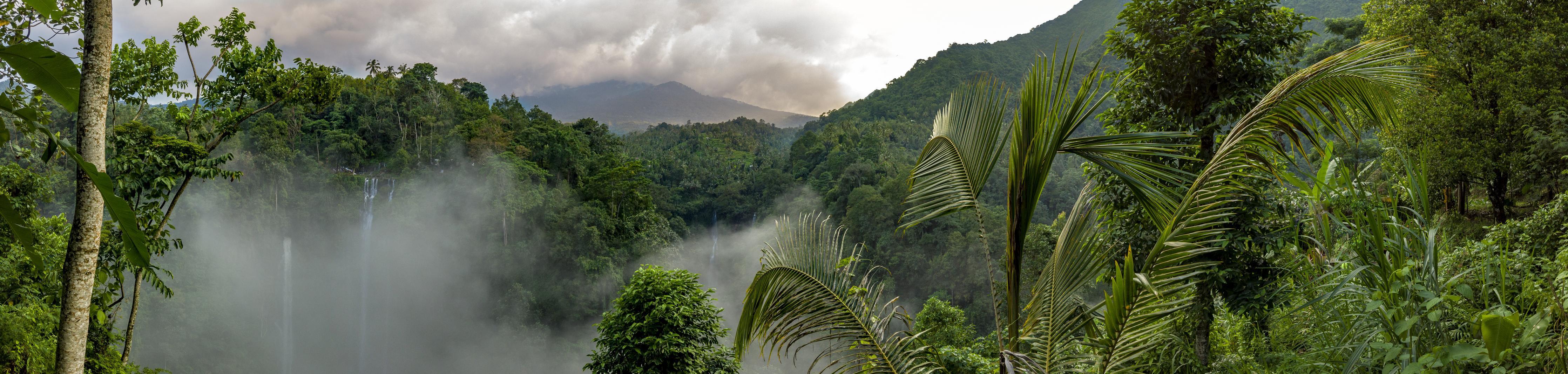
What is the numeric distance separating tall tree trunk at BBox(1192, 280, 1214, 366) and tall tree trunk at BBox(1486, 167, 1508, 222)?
4361 mm

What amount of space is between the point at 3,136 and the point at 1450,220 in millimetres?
10102

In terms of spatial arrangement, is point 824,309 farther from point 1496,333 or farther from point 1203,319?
point 1203,319

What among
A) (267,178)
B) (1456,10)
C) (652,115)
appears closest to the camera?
(1456,10)

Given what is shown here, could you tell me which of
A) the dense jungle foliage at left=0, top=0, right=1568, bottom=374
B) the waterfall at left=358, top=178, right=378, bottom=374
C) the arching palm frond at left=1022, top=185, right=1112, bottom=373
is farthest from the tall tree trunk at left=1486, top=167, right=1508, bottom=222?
the waterfall at left=358, top=178, right=378, bottom=374

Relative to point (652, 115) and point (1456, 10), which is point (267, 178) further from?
point (652, 115)

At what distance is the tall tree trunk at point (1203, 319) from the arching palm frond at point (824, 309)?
8.79 ft

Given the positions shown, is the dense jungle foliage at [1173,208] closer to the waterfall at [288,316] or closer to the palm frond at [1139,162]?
the palm frond at [1139,162]

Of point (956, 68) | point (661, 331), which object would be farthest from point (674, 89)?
point (661, 331)

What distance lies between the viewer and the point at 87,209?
185 centimetres

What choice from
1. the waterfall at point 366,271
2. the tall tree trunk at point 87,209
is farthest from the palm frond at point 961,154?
the waterfall at point 366,271

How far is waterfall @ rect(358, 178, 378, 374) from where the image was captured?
28.9 meters

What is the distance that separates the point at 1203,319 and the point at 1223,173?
3.29m

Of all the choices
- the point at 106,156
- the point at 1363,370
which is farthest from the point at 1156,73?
the point at 106,156

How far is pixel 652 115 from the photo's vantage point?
278 feet
